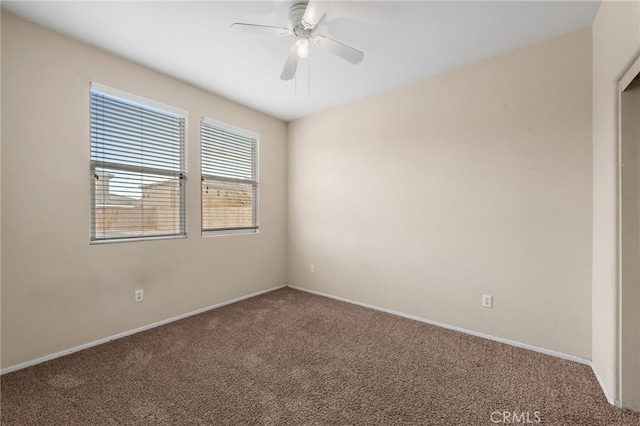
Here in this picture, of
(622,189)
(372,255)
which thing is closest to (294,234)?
(372,255)

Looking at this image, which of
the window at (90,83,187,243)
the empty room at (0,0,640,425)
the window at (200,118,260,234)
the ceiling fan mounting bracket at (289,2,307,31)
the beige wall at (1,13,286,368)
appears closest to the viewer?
the empty room at (0,0,640,425)

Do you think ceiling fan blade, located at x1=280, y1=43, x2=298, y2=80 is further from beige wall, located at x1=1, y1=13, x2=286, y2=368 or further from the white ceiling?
beige wall, located at x1=1, y1=13, x2=286, y2=368

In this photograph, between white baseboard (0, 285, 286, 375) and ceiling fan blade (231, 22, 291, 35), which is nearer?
ceiling fan blade (231, 22, 291, 35)

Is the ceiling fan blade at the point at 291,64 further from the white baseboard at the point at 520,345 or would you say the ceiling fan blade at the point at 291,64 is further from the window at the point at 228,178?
the white baseboard at the point at 520,345

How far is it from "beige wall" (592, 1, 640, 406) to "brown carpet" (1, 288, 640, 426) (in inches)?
12.3

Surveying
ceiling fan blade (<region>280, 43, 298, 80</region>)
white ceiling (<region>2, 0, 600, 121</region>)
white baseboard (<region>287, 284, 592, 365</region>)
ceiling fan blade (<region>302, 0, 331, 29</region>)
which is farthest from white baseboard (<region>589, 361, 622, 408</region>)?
ceiling fan blade (<region>280, 43, 298, 80</region>)

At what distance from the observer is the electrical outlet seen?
2551 mm

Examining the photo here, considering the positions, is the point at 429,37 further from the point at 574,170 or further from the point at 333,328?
the point at 333,328

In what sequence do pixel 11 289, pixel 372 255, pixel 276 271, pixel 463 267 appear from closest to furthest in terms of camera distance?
pixel 11 289, pixel 463 267, pixel 372 255, pixel 276 271

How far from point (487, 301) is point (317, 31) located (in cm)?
279

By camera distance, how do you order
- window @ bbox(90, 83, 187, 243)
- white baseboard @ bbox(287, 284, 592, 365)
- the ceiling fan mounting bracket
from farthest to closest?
window @ bbox(90, 83, 187, 243) < white baseboard @ bbox(287, 284, 592, 365) < the ceiling fan mounting bracket

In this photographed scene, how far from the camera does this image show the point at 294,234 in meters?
4.20

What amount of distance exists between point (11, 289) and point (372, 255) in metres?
3.19

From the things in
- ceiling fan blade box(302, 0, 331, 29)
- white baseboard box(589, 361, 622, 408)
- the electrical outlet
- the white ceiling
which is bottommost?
white baseboard box(589, 361, 622, 408)
